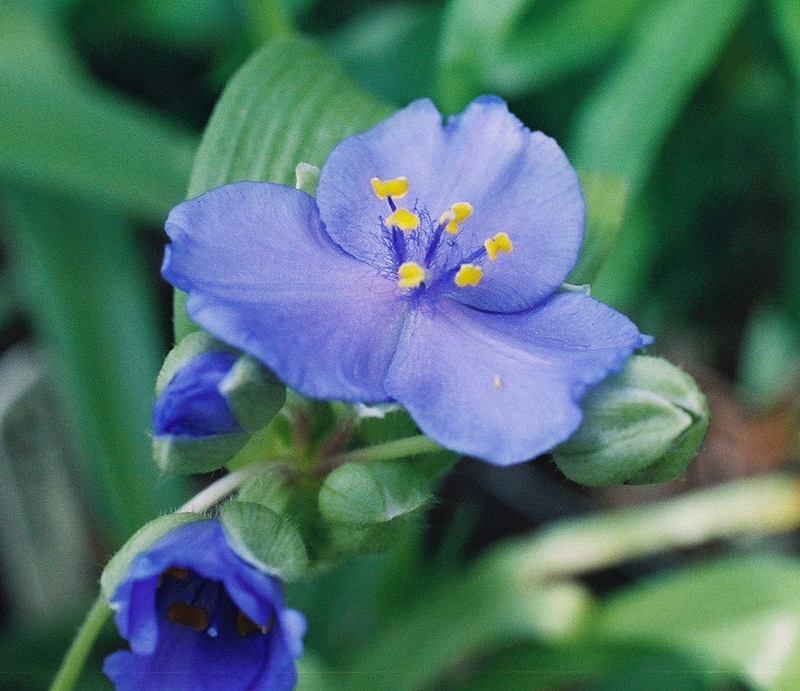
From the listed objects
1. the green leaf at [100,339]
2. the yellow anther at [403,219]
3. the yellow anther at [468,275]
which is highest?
the yellow anther at [403,219]

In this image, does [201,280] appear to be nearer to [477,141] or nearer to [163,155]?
[477,141]

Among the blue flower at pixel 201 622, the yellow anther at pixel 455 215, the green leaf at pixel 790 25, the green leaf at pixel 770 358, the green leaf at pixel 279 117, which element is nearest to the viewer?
the blue flower at pixel 201 622

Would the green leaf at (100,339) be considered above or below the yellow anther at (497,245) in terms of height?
below

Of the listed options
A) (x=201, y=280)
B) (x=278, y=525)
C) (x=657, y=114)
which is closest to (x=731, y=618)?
(x=657, y=114)

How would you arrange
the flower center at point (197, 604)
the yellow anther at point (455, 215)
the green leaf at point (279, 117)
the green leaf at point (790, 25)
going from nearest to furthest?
the flower center at point (197, 604)
the yellow anther at point (455, 215)
the green leaf at point (279, 117)
the green leaf at point (790, 25)

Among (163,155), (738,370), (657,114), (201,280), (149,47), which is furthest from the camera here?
(738,370)

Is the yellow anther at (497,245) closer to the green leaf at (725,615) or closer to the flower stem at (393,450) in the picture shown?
the flower stem at (393,450)

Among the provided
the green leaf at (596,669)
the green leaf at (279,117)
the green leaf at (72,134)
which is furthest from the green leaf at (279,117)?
the green leaf at (596,669)
